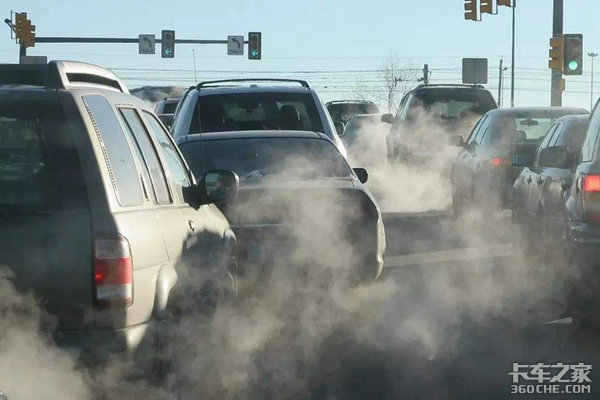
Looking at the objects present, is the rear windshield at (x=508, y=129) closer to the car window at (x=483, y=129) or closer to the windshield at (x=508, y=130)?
the windshield at (x=508, y=130)

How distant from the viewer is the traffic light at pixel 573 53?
32031mm

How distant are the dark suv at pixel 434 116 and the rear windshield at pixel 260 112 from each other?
962 centimetres

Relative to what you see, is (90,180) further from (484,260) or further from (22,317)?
(484,260)

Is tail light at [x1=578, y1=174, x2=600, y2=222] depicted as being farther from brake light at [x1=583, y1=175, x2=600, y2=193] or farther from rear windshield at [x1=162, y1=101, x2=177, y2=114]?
rear windshield at [x1=162, y1=101, x2=177, y2=114]

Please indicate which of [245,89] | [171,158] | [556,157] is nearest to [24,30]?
[245,89]

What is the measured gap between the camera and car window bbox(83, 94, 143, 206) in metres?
5.70

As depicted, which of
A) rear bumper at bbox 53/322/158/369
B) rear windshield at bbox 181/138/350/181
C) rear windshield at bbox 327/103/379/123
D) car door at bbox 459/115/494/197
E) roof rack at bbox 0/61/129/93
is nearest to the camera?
rear bumper at bbox 53/322/158/369

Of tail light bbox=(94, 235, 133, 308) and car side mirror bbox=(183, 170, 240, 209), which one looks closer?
tail light bbox=(94, 235, 133, 308)

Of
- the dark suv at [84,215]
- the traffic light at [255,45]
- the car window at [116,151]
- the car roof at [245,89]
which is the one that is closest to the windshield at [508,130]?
the car roof at [245,89]

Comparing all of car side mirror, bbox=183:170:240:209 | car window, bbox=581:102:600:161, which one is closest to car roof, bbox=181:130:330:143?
car window, bbox=581:102:600:161

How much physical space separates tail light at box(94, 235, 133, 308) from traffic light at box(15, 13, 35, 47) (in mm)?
38331

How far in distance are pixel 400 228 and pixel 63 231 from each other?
13.1m

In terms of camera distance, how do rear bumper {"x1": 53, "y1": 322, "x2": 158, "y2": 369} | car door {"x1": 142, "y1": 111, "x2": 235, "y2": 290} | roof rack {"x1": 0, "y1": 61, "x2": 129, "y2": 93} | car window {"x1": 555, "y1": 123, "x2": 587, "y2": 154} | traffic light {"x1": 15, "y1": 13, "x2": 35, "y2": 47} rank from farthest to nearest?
traffic light {"x1": 15, "y1": 13, "x2": 35, "y2": 47} < car window {"x1": 555, "y1": 123, "x2": 587, "y2": 154} < car door {"x1": 142, "y1": 111, "x2": 235, "y2": 290} < roof rack {"x1": 0, "y1": 61, "x2": 129, "y2": 93} < rear bumper {"x1": 53, "y1": 322, "x2": 158, "y2": 369}

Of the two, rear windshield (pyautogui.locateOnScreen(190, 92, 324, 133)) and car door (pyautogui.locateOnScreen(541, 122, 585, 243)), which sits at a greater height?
rear windshield (pyautogui.locateOnScreen(190, 92, 324, 133))
